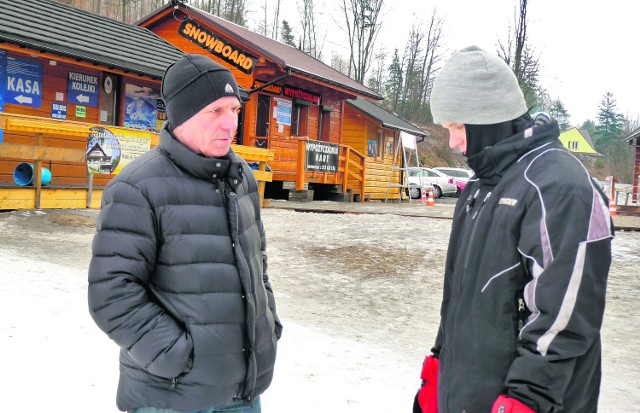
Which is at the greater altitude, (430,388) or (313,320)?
(430,388)

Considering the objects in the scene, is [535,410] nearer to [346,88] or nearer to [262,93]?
[262,93]

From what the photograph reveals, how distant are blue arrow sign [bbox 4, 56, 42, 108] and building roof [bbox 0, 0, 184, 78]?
747 mm

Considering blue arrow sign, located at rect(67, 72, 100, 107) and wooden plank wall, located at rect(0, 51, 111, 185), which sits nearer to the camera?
wooden plank wall, located at rect(0, 51, 111, 185)

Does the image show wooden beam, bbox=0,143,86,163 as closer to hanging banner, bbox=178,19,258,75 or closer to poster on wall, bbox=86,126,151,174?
poster on wall, bbox=86,126,151,174

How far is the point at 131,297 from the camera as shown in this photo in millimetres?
2072

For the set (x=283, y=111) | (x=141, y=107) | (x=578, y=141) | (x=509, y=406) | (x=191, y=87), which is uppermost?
(x=578, y=141)

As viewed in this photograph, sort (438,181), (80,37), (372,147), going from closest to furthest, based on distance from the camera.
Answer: (80,37) → (372,147) → (438,181)

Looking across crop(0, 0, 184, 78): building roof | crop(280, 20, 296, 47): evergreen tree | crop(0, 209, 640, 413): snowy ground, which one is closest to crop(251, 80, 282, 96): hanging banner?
crop(0, 0, 184, 78): building roof

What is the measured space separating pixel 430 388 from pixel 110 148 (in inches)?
429

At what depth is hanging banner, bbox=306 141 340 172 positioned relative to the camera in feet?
62.6

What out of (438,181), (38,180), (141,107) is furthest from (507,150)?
(438,181)

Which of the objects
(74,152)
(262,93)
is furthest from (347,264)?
(262,93)

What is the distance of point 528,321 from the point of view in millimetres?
1836

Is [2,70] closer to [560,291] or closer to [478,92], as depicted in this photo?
[478,92]
